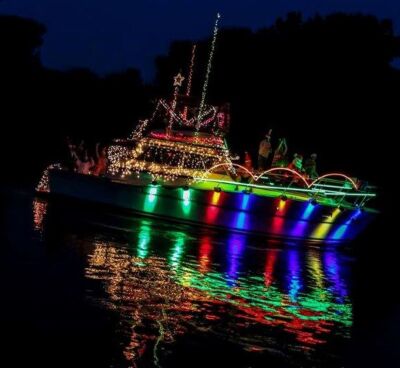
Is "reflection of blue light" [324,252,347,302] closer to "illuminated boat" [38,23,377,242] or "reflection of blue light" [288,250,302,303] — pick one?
"reflection of blue light" [288,250,302,303]

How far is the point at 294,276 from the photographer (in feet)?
60.3

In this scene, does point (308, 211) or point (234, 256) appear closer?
point (234, 256)

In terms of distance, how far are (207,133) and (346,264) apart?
738 cm

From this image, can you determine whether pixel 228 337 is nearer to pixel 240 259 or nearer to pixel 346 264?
pixel 240 259

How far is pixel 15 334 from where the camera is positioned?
1013 centimetres

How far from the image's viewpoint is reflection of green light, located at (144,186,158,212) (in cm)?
2636

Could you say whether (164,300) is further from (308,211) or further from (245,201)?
(308,211)

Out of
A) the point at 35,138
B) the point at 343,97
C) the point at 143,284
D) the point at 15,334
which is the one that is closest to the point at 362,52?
the point at 343,97

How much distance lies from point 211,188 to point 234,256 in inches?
204

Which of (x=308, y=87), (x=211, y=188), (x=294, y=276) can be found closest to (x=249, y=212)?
(x=211, y=188)

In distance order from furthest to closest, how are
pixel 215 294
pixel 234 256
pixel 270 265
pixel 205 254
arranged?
pixel 234 256 → pixel 205 254 → pixel 270 265 → pixel 215 294

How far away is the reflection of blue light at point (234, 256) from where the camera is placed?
16.8m

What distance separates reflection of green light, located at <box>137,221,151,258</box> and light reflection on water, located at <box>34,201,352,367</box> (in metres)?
0.03

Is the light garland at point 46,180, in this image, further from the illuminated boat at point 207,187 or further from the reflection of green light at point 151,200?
the reflection of green light at point 151,200
